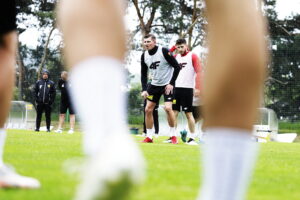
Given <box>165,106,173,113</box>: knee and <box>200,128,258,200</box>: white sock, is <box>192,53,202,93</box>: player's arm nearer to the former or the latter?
<box>165,106,173,113</box>: knee

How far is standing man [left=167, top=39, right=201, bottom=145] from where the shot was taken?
10.9 meters

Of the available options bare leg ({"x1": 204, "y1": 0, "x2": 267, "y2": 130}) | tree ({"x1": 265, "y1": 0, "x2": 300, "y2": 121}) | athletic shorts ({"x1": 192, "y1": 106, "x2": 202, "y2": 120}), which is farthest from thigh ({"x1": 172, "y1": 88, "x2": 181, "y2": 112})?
tree ({"x1": 265, "y1": 0, "x2": 300, "y2": 121})

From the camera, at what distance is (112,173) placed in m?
1.22

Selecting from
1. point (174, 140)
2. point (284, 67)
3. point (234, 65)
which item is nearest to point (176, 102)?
point (174, 140)

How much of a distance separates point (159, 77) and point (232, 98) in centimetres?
916

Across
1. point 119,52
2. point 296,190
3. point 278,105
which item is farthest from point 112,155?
point 278,105

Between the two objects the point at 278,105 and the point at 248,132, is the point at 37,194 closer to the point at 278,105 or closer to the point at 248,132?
the point at 248,132

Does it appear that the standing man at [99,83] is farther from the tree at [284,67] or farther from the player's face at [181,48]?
the tree at [284,67]

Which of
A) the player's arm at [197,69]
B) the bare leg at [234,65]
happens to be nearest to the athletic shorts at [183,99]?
the player's arm at [197,69]

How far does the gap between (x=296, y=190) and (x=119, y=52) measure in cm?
196

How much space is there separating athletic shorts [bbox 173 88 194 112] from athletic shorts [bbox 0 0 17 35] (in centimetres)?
858

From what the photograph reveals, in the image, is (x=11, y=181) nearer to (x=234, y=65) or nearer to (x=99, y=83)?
(x=99, y=83)

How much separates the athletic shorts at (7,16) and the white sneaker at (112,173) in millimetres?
1086

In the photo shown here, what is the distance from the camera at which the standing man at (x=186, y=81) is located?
10.9 meters
